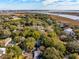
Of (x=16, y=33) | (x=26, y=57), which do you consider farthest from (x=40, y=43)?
(x=16, y=33)

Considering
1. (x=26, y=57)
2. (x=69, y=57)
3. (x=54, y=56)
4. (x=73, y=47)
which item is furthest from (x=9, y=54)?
(x=73, y=47)

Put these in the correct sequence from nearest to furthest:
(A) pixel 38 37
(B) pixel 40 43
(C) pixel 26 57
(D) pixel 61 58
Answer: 1. (D) pixel 61 58
2. (C) pixel 26 57
3. (B) pixel 40 43
4. (A) pixel 38 37

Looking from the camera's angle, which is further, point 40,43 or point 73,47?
point 40,43

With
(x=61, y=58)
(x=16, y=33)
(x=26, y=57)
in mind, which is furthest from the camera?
(x=16, y=33)

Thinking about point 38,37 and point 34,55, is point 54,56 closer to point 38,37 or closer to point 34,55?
point 34,55

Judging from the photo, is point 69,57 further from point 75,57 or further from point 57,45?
point 57,45

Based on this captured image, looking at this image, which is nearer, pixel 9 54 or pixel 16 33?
pixel 9 54

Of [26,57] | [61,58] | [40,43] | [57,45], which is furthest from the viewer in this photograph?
[40,43]

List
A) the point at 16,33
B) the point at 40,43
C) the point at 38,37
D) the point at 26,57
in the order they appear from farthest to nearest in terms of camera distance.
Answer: the point at 16,33 → the point at 38,37 → the point at 40,43 → the point at 26,57
